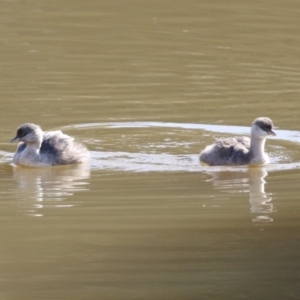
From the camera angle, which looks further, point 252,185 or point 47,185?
point 47,185

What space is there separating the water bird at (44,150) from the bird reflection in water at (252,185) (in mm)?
1605

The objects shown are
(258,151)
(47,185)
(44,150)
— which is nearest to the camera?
(47,185)

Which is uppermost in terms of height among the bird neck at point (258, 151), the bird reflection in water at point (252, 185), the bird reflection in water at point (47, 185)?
the bird neck at point (258, 151)

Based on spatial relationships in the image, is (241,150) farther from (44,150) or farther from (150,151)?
(44,150)

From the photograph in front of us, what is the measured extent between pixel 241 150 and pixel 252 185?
1.31 m

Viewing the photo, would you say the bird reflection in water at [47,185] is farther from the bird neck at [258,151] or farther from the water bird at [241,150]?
the bird neck at [258,151]

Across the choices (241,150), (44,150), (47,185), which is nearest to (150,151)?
(241,150)

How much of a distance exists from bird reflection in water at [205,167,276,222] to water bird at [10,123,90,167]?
161cm

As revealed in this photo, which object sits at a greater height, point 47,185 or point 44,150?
point 44,150

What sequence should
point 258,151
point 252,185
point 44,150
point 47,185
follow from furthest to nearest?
1. point 44,150
2. point 258,151
3. point 47,185
4. point 252,185

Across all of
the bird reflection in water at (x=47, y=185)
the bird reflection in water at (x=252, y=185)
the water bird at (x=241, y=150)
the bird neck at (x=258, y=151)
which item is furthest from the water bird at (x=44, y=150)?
the bird neck at (x=258, y=151)

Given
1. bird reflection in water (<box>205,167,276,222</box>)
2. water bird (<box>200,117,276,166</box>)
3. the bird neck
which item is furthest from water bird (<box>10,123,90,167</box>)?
the bird neck

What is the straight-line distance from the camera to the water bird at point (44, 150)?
10.8 meters

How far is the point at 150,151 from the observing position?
11.2 metres
